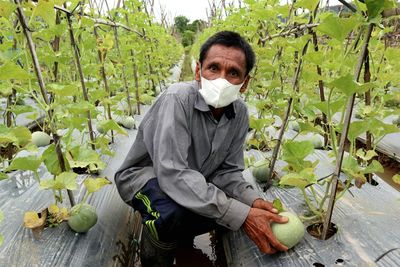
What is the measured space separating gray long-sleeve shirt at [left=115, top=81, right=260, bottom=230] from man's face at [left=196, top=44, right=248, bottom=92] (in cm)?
15

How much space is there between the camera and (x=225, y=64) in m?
1.93

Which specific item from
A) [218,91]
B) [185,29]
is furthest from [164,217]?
[185,29]

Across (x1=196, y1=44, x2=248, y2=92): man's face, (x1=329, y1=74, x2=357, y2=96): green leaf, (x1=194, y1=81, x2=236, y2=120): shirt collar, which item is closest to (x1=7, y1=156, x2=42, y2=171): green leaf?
(x1=194, y1=81, x2=236, y2=120): shirt collar

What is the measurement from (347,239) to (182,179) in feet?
3.01

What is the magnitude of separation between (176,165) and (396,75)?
7.74ft

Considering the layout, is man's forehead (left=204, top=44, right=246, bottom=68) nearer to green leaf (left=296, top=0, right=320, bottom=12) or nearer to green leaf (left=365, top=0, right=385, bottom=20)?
green leaf (left=296, top=0, right=320, bottom=12)

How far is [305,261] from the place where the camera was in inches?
69.9

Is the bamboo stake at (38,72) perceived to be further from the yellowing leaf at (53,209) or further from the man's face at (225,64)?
the man's face at (225,64)

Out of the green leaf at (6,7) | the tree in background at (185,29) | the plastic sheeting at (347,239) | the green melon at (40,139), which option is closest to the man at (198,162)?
the plastic sheeting at (347,239)

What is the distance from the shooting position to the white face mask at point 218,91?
1940mm

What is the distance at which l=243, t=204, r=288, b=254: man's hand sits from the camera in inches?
69.8

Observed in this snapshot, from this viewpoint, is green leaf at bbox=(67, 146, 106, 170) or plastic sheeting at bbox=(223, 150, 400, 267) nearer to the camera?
plastic sheeting at bbox=(223, 150, 400, 267)

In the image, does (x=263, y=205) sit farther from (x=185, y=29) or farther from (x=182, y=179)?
(x=185, y=29)

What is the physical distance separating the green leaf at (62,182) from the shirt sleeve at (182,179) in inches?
16.6
